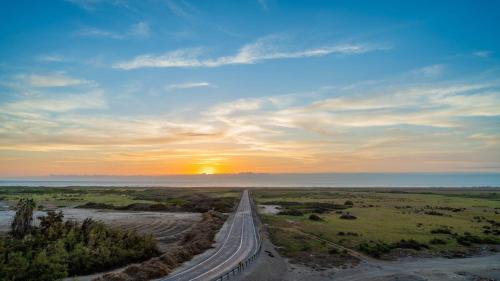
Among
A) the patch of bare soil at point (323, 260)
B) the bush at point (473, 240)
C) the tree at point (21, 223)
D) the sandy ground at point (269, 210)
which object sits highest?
the tree at point (21, 223)

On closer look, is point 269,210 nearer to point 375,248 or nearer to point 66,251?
point 375,248

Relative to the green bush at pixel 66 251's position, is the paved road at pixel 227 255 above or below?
below

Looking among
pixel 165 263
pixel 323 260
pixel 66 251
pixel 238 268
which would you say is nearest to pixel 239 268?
pixel 238 268

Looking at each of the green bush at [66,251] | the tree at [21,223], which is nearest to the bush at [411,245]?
the green bush at [66,251]

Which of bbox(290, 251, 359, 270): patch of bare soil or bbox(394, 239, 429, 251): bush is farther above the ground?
bbox(394, 239, 429, 251): bush

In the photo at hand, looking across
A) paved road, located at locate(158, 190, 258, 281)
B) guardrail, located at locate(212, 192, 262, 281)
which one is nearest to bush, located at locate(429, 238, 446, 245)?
paved road, located at locate(158, 190, 258, 281)

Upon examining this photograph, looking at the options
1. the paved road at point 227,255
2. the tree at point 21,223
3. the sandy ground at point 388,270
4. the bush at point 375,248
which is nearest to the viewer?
the paved road at point 227,255

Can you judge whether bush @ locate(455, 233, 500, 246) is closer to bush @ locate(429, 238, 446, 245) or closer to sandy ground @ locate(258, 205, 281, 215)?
bush @ locate(429, 238, 446, 245)

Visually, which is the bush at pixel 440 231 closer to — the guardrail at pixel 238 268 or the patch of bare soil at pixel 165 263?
the guardrail at pixel 238 268
